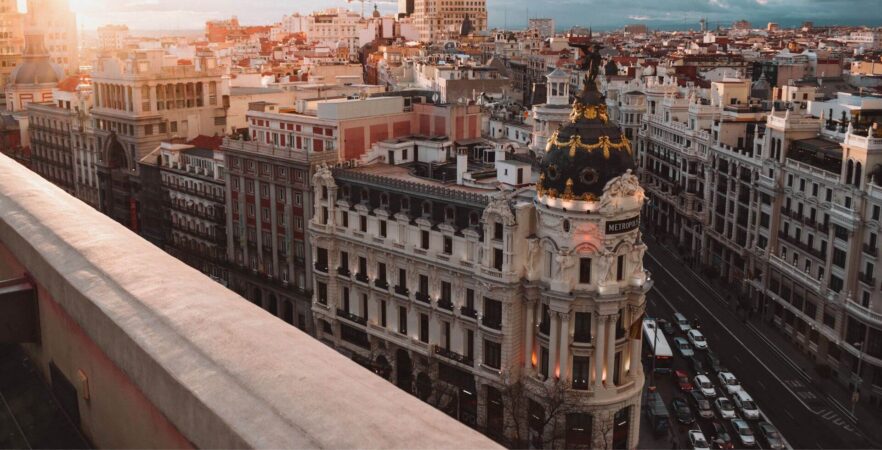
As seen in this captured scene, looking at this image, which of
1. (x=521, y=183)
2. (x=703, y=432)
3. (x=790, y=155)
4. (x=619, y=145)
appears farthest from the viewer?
(x=790, y=155)

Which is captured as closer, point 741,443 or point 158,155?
point 741,443

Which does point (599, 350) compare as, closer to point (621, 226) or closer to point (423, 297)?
point (621, 226)

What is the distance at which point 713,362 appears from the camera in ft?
231

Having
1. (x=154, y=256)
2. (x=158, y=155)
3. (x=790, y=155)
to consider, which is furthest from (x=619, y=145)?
(x=158, y=155)

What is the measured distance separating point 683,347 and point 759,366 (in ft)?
19.4

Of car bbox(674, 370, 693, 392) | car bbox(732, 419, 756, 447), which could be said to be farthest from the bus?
car bbox(732, 419, 756, 447)

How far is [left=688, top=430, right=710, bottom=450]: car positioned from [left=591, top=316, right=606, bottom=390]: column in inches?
304

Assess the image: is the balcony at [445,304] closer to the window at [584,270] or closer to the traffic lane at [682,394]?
the window at [584,270]

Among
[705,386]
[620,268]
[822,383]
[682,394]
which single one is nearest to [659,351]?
[682,394]

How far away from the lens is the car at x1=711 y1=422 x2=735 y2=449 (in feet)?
188

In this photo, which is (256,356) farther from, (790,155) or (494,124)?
(494,124)

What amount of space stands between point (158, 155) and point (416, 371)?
48.0 metres

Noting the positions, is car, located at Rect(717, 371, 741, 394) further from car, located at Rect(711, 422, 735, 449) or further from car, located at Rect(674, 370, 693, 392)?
car, located at Rect(711, 422, 735, 449)

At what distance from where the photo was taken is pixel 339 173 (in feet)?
226
